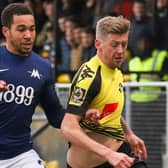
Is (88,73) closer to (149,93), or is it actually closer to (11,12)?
(11,12)

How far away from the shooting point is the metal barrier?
10734 millimetres

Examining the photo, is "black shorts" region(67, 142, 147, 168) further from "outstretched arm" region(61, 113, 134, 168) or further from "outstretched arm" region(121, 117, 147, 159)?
"outstretched arm" region(61, 113, 134, 168)

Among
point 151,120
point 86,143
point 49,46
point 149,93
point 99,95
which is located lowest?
point 151,120

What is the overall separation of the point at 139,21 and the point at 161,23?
294mm

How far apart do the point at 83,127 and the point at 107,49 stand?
63 cm

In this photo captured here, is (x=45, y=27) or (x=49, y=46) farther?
(x=45, y=27)

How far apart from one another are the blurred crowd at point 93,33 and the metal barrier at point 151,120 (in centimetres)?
45

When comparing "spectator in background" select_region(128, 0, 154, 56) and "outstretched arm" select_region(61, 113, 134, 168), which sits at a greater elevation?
"outstretched arm" select_region(61, 113, 134, 168)

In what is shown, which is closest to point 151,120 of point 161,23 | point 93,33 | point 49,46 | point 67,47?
point 161,23

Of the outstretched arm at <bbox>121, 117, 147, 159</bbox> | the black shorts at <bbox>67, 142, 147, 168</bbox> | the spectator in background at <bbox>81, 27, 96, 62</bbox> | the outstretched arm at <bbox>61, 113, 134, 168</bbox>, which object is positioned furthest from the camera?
the spectator in background at <bbox>81, 27, 96, 62</bbox>

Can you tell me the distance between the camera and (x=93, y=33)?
37.0ft

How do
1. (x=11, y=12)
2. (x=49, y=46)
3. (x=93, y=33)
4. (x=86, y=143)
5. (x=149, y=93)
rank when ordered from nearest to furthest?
(x=86, y=143), (x=11, y=12), (x=149, y=93), (x=93, y=33), (x=49, y=46)

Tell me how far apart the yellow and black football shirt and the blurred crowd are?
4.42 meters

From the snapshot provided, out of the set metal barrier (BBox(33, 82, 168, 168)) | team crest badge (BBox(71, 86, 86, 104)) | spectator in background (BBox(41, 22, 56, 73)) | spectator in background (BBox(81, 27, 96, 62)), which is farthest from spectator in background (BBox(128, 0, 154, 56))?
team crest badge (BBox(71, 86, 86, 104))
